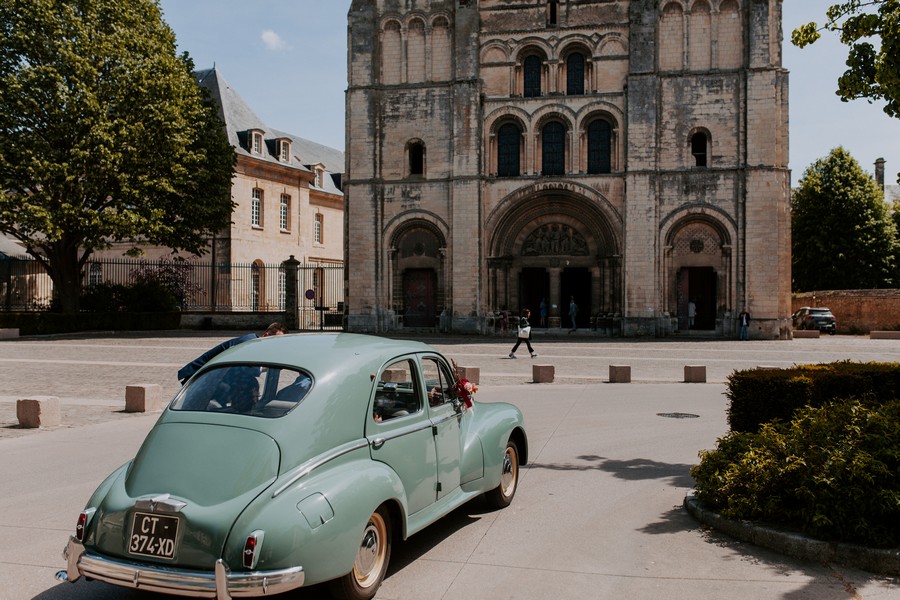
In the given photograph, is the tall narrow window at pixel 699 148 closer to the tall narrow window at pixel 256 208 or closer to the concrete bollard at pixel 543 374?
the concrete bollard at pixel 543 374

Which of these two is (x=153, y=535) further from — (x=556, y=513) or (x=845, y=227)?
(x=845, y=227)

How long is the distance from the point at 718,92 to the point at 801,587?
3043cm

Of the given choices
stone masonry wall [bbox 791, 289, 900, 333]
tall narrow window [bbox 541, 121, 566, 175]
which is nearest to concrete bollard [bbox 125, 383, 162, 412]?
tall narrow window [bbox 541, 121, 566, 175]

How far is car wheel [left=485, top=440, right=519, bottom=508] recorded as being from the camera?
21.5 feet

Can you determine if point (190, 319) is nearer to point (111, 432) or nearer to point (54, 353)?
point (54, 353)

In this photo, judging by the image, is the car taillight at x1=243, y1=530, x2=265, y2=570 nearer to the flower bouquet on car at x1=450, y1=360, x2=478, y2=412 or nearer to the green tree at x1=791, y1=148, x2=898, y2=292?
the flower bouquet on car at x1=450, y1=360, x2=478, y2=412

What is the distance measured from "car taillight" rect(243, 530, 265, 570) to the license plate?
0.42 m

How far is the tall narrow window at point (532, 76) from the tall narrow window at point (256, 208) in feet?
57.4

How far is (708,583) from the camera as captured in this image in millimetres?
4891

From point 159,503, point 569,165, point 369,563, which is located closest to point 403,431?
point 369,563

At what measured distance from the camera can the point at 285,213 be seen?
46500mm

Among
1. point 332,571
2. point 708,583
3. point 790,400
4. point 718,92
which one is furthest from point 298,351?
point 718,92

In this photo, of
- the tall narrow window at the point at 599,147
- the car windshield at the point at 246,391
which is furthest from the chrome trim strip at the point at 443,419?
the tall narrow window at the point at 599,147

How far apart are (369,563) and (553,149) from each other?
30.6 metres
